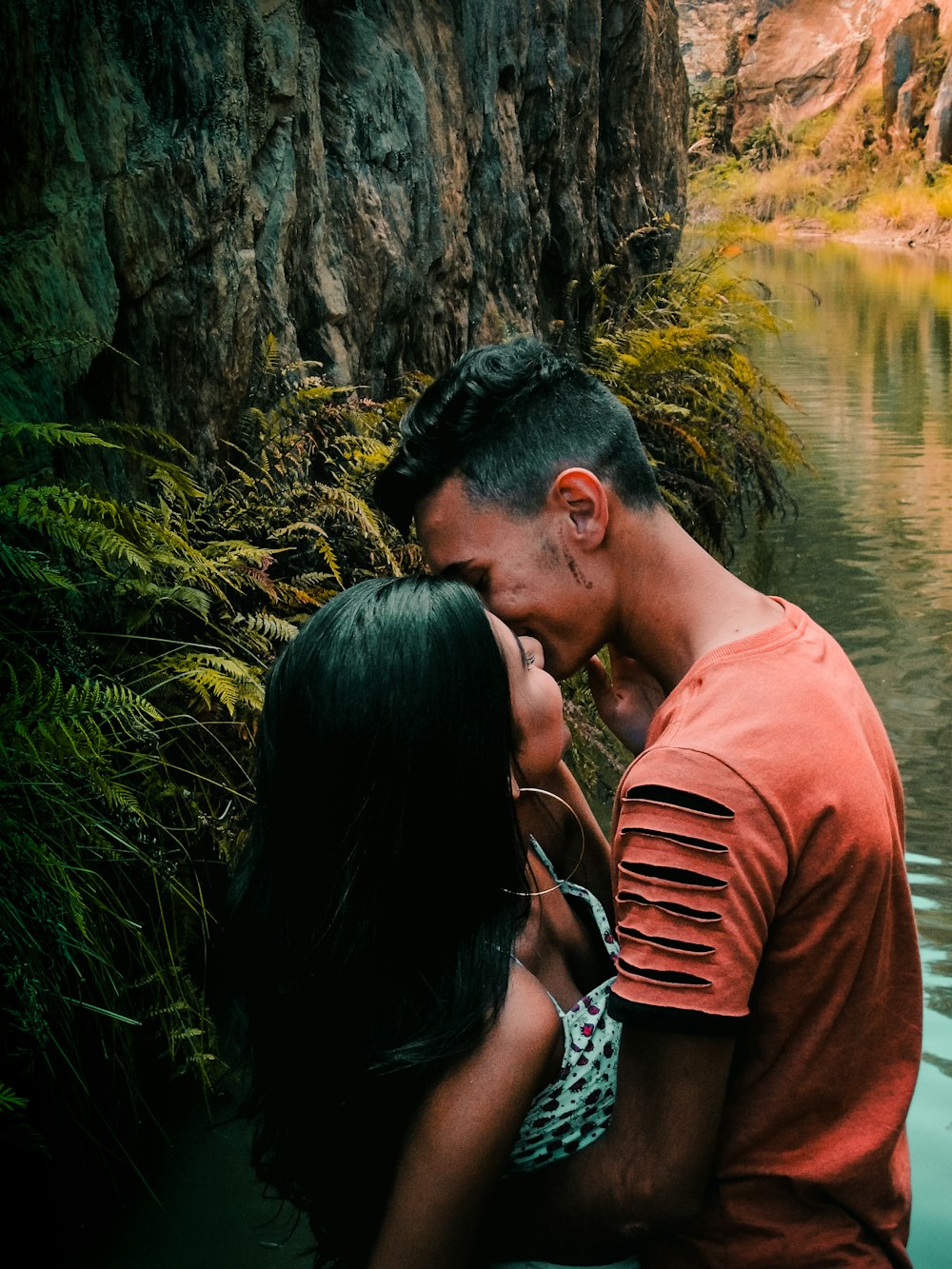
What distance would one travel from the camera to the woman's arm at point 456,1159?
1.58 metres

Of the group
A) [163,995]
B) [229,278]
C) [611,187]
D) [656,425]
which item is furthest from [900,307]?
[163,995]

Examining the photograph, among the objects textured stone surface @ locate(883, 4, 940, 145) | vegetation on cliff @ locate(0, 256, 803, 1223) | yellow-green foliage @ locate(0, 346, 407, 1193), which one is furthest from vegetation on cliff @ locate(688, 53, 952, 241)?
yellow-green foliage @ locate(0, 346, 407, 1193)

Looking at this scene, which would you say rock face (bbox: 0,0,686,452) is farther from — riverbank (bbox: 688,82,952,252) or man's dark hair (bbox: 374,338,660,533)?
riverbank (bbox: 688,82,952,252)

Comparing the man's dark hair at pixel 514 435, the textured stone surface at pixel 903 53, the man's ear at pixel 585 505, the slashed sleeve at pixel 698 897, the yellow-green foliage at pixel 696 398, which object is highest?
A: the textured stone surface at pixel 903 53

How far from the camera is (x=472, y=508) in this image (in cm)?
229

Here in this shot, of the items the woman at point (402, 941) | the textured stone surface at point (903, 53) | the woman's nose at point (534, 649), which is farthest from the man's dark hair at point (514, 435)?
the textured stone surface at point (903, 53)

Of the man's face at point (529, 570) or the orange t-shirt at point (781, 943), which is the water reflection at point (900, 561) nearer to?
the orange t-shirt at point (781, 943)

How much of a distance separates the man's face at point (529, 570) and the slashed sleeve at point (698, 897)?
0.68m

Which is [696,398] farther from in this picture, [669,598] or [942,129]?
[942,129]

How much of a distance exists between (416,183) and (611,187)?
16.2 feet

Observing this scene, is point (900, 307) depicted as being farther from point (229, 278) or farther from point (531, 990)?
point (531, 990)

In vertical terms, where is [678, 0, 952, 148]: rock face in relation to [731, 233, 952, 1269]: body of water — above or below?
above

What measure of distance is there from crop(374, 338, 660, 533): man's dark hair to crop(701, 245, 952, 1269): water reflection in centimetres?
201

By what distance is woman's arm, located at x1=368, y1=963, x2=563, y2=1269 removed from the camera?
1.58 m
